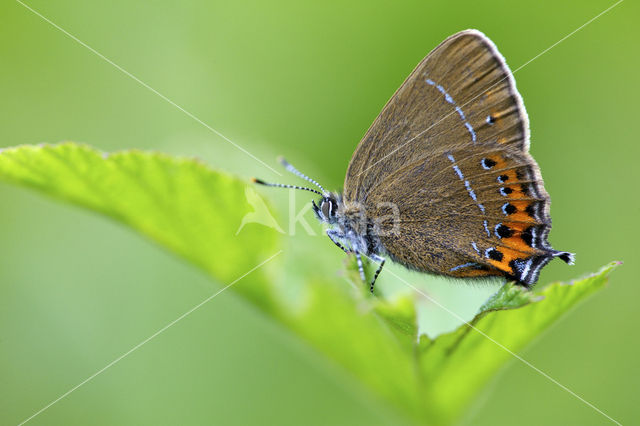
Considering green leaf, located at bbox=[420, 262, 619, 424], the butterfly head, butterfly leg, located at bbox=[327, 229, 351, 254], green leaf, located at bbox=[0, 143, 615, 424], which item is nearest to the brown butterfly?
butterfly leg, located at bbox=[327, 229, 351, 254]

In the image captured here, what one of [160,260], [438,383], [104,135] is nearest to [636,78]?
[438,383]

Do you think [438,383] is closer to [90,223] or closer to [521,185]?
[521,185]

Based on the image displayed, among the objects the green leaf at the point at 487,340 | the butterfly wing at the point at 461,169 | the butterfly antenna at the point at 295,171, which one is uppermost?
the butterfly antenna at the point at 295,171

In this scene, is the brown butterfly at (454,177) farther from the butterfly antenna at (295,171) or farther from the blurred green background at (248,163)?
the blurred green background at (248,163)

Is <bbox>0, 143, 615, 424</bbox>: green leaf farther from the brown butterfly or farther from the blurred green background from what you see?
the brown butterfly

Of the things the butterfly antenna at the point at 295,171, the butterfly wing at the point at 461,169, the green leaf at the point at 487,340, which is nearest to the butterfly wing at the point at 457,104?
the butterfly wing at the point at 461,169

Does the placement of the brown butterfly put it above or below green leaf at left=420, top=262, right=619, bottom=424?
above

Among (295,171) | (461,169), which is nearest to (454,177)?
(461,169)
